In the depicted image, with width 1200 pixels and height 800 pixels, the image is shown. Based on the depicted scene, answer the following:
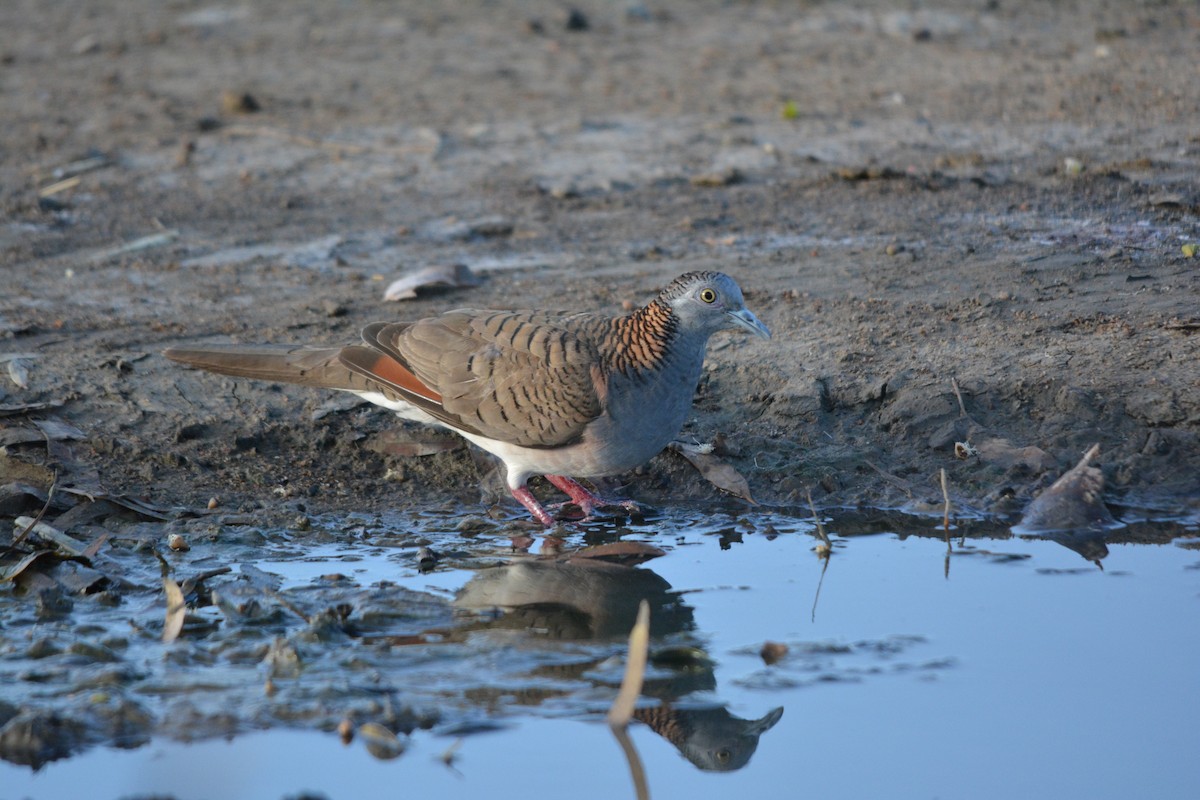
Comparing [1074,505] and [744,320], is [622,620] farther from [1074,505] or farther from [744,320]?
[1074,505]

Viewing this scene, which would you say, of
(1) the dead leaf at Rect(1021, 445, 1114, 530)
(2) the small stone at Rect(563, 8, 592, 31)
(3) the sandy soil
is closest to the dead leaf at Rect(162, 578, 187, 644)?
(3) the sandy soil

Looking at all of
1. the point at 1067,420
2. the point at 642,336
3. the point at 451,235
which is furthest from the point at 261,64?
the point at 1067,420

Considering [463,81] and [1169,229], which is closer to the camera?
[1169,229]

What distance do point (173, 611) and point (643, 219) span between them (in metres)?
4.55

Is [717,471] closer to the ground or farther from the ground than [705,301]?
closer to the ground

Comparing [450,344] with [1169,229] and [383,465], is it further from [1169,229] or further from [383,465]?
[1169,229]

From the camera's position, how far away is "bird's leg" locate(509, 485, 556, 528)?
5641 mm

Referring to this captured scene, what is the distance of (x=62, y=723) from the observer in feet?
13.0

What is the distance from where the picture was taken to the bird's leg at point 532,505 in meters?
5.64

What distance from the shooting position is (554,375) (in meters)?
5.42

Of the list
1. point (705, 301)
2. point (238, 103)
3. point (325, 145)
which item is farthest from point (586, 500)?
point (238, 103)

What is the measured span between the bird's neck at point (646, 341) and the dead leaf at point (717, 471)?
65 centimetres

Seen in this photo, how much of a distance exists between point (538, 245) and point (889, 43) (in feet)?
16.5

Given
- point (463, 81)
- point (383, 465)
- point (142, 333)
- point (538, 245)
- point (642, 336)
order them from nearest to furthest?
1. point (642, 336)
2. point (383, 465)
3. point (142, 333)
4. point (538, 245)
5. point (463, 81)
